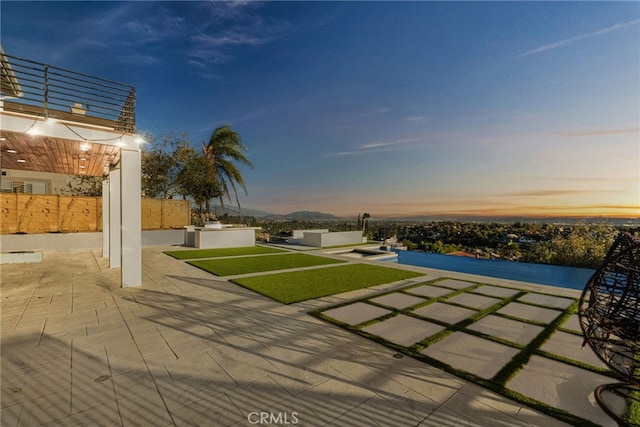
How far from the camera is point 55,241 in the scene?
11.6 meters

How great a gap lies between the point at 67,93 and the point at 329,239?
39.3ft

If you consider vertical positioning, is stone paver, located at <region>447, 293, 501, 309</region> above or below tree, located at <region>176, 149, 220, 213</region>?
below

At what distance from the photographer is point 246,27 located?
13.4 meters

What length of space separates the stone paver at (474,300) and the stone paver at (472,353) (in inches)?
61.7

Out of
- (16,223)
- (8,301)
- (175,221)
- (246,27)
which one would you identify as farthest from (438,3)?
(16,223)

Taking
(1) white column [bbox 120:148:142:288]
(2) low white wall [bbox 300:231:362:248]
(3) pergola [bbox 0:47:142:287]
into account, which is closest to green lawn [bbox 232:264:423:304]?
(1) white column [bbox 120:148:142:288]

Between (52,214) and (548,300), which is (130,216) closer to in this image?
(548,300)

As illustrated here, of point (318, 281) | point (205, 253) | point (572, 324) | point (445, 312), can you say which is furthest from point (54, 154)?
point (572, 324)

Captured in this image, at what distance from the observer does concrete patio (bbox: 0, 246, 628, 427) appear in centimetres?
216

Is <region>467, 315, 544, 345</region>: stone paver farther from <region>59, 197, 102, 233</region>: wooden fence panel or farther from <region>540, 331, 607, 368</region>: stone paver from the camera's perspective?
<region>59, 197, 102, 233</region>: wooden fence panel

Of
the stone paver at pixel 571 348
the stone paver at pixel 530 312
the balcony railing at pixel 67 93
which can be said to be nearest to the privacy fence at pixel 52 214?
the balcony railing at pixel 67 93

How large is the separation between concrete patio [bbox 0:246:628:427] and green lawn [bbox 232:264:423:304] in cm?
79

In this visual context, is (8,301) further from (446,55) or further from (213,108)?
(213,108)

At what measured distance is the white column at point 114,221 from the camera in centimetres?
834
